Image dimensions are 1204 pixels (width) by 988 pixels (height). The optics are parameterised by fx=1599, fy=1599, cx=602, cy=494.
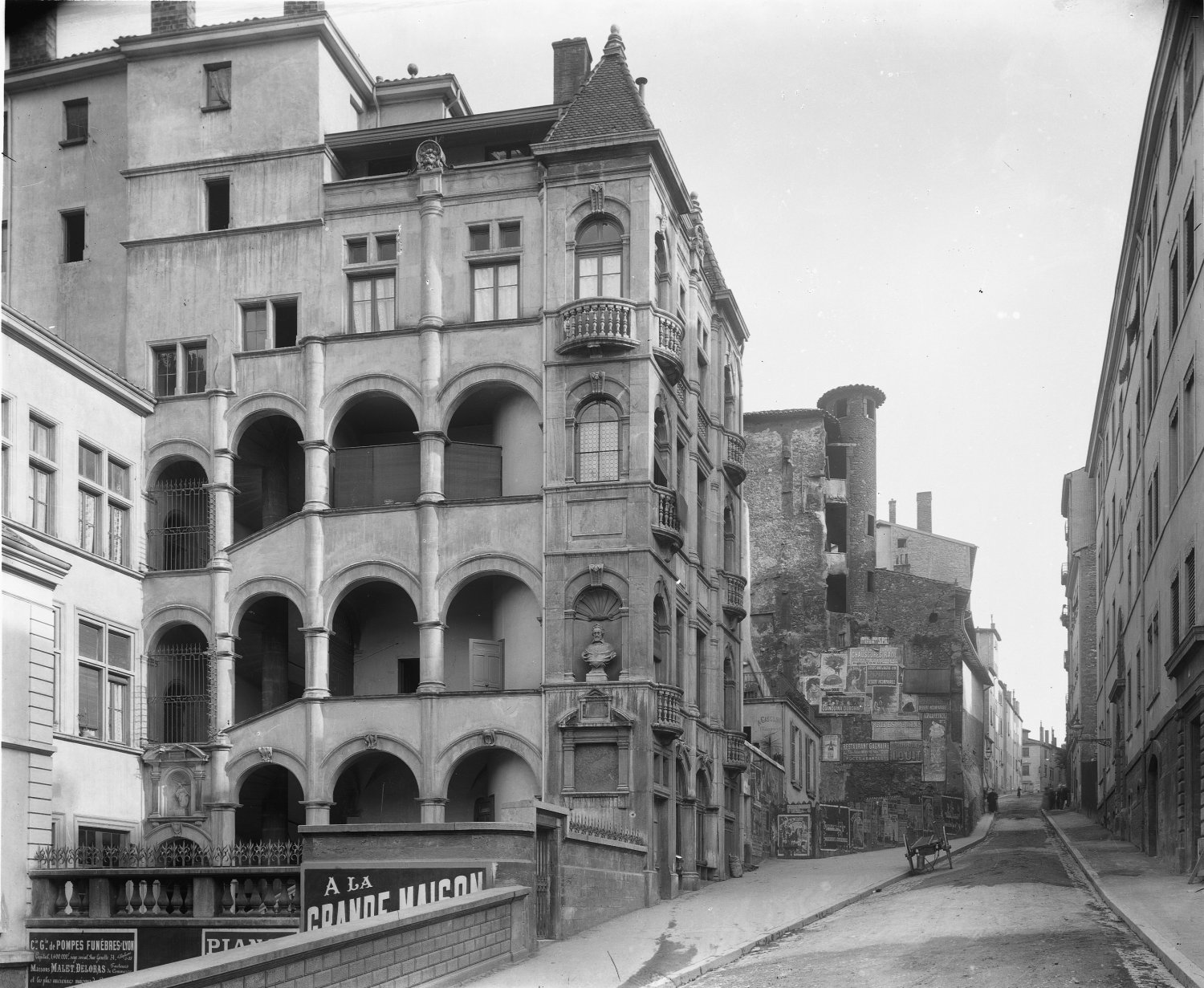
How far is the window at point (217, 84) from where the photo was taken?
39.5 m

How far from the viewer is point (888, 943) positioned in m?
22.2

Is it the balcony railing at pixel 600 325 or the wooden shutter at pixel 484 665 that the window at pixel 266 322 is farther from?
the wooden shutter at pixel 484 665

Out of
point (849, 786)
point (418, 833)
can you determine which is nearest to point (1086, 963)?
point (418, 833)

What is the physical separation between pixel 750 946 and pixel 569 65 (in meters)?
25.2

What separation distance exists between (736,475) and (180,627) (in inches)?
634

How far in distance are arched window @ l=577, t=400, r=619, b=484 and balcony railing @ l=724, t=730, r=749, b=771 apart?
10.6m

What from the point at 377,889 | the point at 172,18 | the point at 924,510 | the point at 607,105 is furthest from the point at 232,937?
the point at 924,510

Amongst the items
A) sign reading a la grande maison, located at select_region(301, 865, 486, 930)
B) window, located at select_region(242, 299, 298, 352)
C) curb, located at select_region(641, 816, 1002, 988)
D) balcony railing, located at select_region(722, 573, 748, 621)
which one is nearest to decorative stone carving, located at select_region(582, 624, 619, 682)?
curb, located at select_region(641, 816, 1002, 988)

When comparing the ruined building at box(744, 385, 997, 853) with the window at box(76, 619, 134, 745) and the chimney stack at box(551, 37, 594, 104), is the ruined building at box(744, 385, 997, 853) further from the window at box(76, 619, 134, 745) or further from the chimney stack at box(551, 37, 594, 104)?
the window at box(76, 619, 134, 745)

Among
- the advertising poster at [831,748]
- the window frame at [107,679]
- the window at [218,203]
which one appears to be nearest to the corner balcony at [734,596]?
the window frame at [107,679]

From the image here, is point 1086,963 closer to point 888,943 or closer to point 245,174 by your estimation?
point 888,943

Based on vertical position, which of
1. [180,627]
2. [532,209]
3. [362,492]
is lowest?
[180,627]

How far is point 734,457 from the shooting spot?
45219 mm

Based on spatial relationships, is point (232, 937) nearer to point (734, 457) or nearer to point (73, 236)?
point (73, 236)
